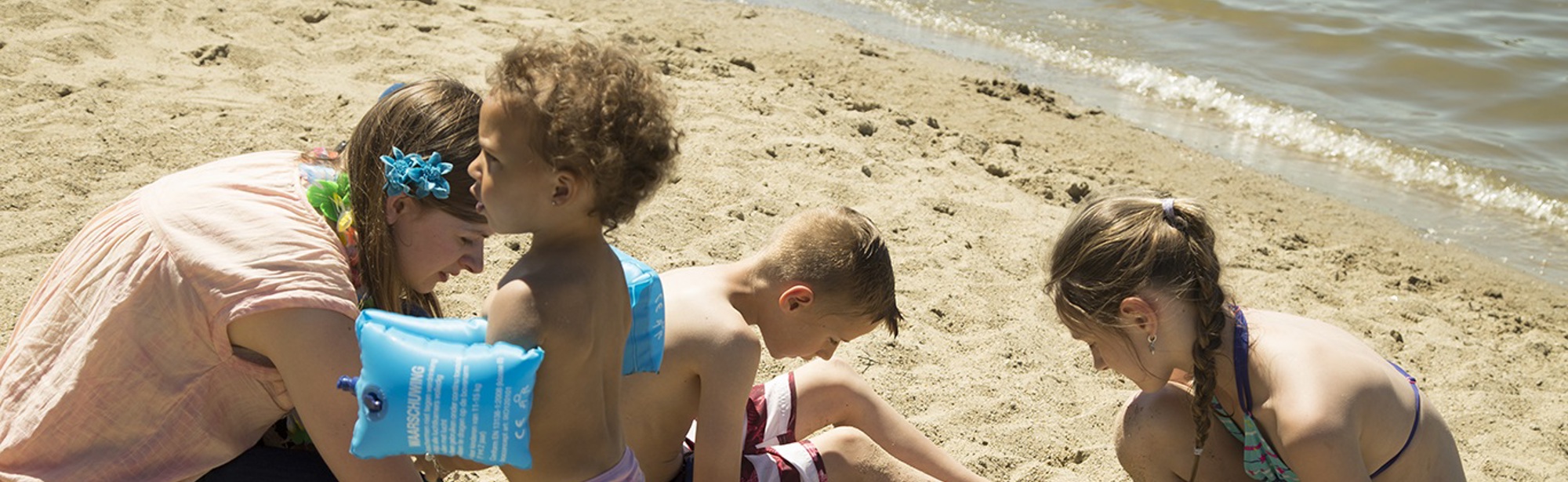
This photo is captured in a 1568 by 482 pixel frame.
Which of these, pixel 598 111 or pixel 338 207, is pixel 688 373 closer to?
pixel 338 207

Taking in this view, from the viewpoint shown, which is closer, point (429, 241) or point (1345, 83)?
point (429, 241)

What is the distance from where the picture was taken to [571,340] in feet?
6.47

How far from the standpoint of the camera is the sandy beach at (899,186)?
3.68m

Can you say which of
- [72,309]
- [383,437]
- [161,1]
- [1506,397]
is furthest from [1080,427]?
[161,1]

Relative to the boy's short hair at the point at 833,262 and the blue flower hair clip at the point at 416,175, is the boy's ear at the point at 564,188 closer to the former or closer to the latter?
the blue flower hair clip at the point at 416,175

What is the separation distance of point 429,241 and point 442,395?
1.73 ft

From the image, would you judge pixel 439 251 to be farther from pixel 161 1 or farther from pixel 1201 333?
pixel 161 1

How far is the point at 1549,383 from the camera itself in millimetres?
4078

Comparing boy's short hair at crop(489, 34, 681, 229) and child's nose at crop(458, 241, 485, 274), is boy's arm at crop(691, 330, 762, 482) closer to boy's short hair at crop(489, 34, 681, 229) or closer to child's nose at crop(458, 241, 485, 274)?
child's nose at crop(458, 241, 485, 274)

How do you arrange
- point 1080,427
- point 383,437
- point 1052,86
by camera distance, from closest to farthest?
point 383,437, point 1080,427, point 1052,86

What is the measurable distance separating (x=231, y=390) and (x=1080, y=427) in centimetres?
213

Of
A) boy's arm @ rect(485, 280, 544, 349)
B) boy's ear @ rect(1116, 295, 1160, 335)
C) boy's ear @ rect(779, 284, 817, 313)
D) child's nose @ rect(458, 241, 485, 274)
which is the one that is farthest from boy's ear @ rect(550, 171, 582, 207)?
boy's ear @ rect(1116, 295, 1160, 335)

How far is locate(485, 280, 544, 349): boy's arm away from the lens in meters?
1.93

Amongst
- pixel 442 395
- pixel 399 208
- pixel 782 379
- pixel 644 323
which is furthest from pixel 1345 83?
pixel 442 395
